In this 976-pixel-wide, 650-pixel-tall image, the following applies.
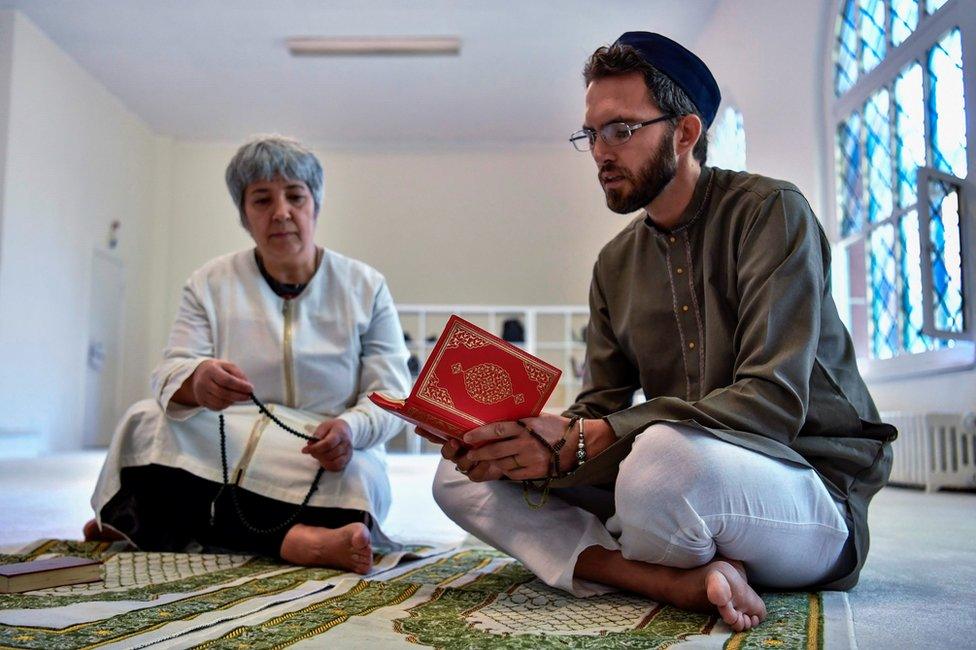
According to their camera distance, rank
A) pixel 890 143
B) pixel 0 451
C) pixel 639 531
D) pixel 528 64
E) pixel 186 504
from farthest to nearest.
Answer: pixel 528 64
pixel 0 451
pixel 890 143
pixel 186 504
pixel 639 531

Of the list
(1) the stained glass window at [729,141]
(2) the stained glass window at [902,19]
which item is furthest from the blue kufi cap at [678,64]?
(1) the stained glass window at [729,141]

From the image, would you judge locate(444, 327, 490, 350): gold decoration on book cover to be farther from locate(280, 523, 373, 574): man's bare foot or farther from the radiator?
the radiator

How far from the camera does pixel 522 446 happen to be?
5.52 feet

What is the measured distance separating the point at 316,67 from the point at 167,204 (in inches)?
149

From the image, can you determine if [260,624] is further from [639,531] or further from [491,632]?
[639,531]

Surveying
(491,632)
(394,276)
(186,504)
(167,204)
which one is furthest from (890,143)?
(167,204)

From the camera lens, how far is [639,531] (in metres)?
1.61

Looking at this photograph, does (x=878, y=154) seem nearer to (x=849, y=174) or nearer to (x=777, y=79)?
(x=849, y=174)

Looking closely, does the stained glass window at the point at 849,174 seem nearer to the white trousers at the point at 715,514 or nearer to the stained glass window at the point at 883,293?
the stained glass window at the point at 883,293

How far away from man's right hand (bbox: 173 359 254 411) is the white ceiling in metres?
7.02

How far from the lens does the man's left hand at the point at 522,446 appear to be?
5.49 ft

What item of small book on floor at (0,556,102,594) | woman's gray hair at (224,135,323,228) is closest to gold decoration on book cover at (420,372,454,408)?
small book on floor at (0,556,102,594)

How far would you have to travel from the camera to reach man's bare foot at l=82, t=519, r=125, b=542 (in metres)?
2.58

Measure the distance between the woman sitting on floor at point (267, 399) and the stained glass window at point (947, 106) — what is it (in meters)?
3.68
